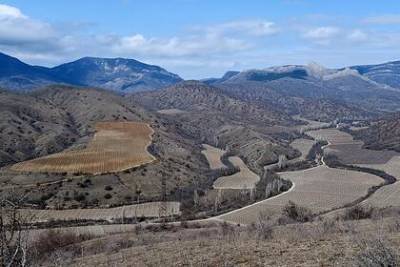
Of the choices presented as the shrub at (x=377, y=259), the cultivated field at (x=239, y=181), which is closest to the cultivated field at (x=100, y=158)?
the cultivated field at (x=239, y=181)

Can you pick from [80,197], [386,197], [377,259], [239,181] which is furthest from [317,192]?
[377,259]

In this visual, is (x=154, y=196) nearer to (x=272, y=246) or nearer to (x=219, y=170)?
(x=219, y=170)

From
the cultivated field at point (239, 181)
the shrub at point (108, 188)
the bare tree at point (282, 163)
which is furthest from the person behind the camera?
the bare tree at point (282, 163)

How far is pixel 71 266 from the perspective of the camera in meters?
34.2

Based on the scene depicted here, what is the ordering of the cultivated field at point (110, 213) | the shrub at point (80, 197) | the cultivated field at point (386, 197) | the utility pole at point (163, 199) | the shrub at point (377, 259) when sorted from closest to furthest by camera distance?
the shrub at point (377, 259), the cultivated field at point (110, 213), the utility pole at point (163, 199), the cultivated field at point (386, 197), the shrub at point (80, 197)

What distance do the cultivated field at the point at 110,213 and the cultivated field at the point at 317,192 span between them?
14310 mm

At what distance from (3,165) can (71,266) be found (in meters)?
124

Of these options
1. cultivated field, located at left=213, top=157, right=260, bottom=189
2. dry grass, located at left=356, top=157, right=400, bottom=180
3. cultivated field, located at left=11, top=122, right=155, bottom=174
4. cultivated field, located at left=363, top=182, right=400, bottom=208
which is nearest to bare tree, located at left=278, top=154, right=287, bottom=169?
cultivated field, located at left=213, top=157, right=260, bottom=189

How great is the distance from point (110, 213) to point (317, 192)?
182 ft

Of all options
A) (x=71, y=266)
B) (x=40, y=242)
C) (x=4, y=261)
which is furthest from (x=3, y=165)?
(x=4, y=261)

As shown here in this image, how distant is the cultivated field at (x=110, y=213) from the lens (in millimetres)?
109625

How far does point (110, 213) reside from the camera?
11494cm

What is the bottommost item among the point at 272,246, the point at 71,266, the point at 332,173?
the point at 332,173

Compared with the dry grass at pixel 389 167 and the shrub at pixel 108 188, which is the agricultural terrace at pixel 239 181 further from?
the dry grass at pixel 389 167
